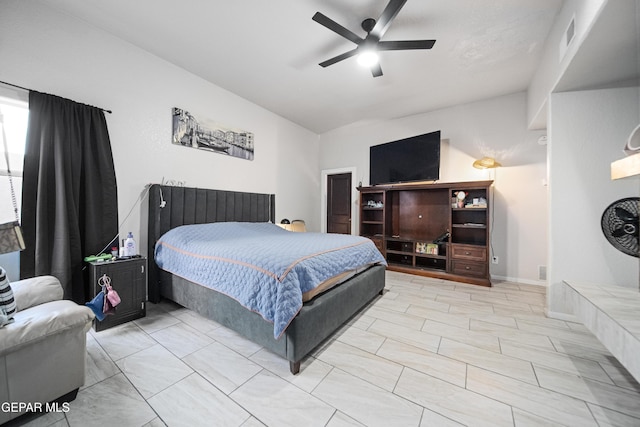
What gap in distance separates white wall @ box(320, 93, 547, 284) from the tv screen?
1.34ft

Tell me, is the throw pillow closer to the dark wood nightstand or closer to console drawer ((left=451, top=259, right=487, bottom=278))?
the dark wood nightstand

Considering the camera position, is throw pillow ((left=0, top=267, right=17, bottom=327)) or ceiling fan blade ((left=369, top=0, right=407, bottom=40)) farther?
ceiling fan blade ((left=369, top=0, right=407, bottom=40))

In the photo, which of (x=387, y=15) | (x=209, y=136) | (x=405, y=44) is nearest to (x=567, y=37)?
(x=405, y=44)

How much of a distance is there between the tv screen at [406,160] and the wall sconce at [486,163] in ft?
1.74

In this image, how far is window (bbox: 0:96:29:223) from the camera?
1848 mm

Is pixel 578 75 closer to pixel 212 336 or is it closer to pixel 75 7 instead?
pixel 212 336

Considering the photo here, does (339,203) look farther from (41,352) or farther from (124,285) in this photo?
(41,352)

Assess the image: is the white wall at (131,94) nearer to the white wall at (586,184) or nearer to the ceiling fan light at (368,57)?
the ceiling fan light at (368,57)

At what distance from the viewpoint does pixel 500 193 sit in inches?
138

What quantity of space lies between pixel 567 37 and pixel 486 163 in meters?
1.69

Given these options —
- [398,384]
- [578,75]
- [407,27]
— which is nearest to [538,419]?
[398,384]

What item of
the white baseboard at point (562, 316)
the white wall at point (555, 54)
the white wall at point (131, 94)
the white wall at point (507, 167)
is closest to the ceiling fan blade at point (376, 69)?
the white wall at point (555, 54)

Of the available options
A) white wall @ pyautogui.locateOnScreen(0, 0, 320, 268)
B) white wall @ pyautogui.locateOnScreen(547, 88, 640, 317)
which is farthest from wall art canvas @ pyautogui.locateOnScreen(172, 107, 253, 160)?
white wall @ pyautogui.locateOnScreen(547, 88, 640, 317)

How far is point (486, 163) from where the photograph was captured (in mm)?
3311
